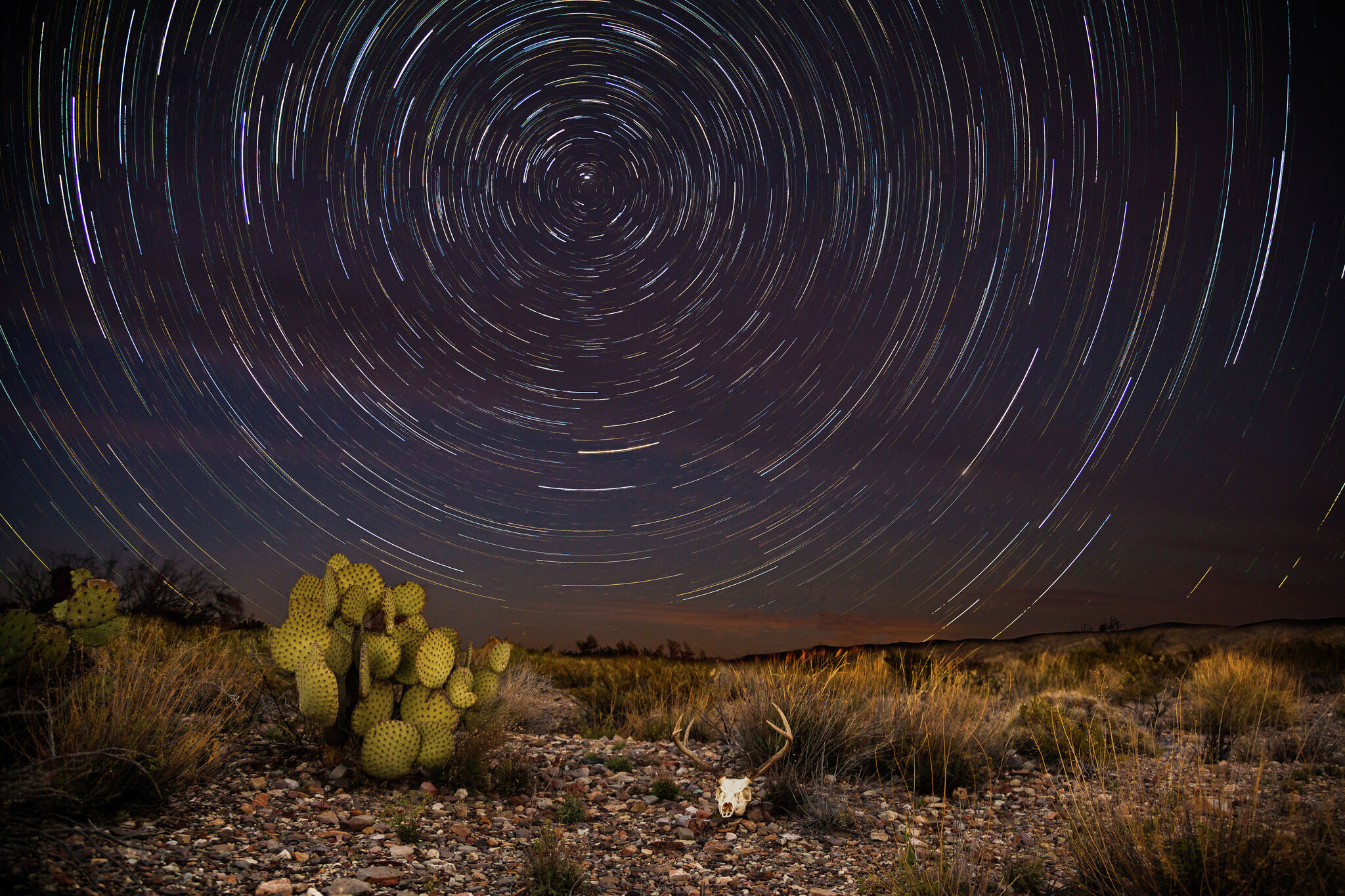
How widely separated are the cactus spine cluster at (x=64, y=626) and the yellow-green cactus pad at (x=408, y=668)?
2.37m

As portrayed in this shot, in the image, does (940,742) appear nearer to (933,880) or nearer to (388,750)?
(933,880)

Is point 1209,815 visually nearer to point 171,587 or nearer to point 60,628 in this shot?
point 60,628

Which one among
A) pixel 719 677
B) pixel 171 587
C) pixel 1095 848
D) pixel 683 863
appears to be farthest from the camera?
pixel 171 587

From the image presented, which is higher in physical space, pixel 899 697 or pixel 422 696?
pixel 422 696

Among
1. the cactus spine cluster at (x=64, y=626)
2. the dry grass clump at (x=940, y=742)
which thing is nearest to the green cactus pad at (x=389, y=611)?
the cactus spine cluster at (x=64, y=626)

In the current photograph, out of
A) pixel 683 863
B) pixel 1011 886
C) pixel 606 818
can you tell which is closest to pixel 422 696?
pixel 606 818

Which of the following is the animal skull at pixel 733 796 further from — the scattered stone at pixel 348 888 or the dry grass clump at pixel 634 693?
the scattered stone at pixel 348 888

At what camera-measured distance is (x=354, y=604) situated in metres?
6.75

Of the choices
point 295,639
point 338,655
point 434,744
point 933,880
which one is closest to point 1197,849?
point 933,880

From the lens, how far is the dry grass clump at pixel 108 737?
4.22 m

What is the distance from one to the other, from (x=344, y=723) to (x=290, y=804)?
104cm

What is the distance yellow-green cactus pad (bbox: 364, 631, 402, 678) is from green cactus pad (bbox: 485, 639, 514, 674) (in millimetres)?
1075

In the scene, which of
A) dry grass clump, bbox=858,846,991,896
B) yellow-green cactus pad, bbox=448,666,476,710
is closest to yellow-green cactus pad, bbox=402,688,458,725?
yellow-green cactus pad, bbox=448,666,476,710

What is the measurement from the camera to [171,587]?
15.6m
